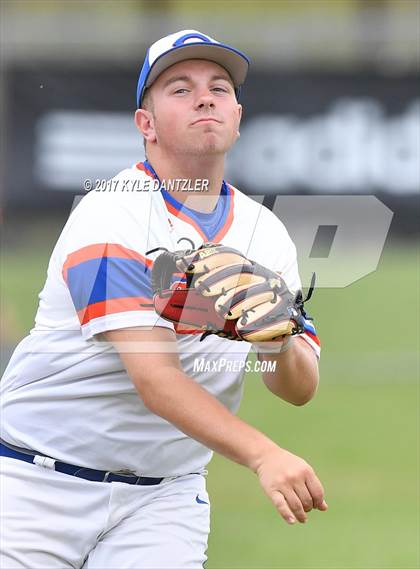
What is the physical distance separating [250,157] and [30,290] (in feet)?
12.6

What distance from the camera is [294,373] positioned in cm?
351

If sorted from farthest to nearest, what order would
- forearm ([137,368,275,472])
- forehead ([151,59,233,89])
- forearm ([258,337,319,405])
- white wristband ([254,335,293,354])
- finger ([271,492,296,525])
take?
1. forehead ([151,59,233,89])
2. forearm ([258,337,319,405])
3. white wristband ([254,335,293,354])
4. forearm ([137,368,275,472])
5. finger ([271,492,296,525])

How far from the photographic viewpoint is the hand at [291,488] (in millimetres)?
2834

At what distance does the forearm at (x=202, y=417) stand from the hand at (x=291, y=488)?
72 millimetres

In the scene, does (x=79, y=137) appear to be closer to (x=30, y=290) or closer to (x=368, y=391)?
(x=30, y=290)

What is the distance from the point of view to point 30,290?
14789 mm

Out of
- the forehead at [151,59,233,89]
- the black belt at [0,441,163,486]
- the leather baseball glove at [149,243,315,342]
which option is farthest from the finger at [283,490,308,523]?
the forehead at [151,59,233,89]

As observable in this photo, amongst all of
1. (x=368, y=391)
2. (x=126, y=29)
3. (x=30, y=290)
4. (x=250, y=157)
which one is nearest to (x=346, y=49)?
(x=250, y=157)

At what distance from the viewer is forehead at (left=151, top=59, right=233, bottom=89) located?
145 inches

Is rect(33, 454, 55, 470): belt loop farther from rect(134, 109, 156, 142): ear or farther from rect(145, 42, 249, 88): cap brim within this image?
rect(145, 42, 249, 88): cap brim

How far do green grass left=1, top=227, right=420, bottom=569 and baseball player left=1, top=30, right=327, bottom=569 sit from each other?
260 centimetres

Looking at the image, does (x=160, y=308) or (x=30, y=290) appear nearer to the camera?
(x=160, y=308)

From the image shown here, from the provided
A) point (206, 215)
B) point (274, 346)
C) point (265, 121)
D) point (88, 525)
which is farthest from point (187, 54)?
point (265, 121)

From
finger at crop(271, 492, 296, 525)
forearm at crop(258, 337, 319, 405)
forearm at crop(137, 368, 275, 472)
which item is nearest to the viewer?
finger at crop(271, 492, 296, 525)
